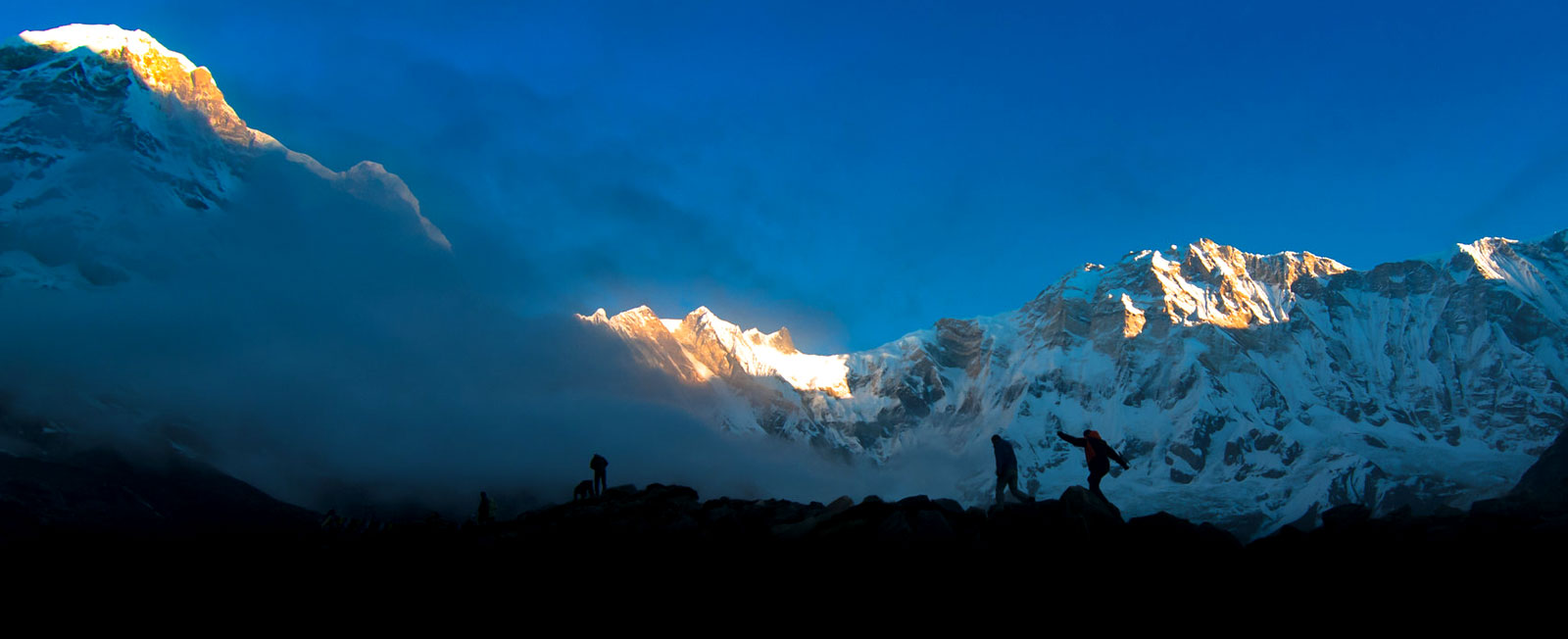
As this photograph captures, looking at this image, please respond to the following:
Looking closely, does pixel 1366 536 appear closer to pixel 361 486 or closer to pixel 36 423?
pixel 36 423

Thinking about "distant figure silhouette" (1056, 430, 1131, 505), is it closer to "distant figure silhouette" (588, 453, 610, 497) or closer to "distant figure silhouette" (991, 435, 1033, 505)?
"distant figure silhouette" (991, 435, 1033, 505)

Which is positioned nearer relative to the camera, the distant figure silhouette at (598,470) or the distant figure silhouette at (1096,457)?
the distant figure silhouette at (1096,457)

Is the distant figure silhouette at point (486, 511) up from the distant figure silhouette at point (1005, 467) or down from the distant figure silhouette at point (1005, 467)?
up

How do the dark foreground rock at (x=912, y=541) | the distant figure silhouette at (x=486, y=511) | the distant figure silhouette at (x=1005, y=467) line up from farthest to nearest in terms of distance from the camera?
1. the distant figure silhouette at (x=486, y=511)
2. the distant figure silhouette at (x=1005, y=467)
3. the dark foreground rock at (x=912, y=541)

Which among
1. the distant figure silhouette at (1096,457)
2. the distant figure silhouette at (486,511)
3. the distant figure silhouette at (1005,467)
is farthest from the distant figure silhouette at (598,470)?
the distant figure silhouette at (1096,457)

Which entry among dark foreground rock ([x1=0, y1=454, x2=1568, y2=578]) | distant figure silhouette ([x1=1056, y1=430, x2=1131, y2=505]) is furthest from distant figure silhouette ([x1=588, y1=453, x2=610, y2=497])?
distant figure silhouette ([x1=1056, y1=430, x2=1131, y2=505])

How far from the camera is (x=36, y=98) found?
18825cm

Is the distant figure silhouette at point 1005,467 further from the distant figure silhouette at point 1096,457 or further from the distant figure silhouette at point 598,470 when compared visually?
the distant figure silhouette at point 598,470

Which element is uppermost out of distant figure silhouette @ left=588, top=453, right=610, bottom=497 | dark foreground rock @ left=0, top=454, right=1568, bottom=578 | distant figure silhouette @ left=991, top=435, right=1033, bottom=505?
distant figure silhouette @ left=588, top=453, right=610, bottom=497

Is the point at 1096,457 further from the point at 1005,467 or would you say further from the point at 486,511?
the point at 486,511

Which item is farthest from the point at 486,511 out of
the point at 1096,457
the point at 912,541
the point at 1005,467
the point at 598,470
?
the point at 1096,457

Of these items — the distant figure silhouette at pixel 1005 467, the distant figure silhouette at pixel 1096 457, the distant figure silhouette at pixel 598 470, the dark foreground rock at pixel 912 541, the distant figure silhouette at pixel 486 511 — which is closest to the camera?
the dark foreground rock at pixel 912 541

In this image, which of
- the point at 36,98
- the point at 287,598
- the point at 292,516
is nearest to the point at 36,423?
the point at 292,516

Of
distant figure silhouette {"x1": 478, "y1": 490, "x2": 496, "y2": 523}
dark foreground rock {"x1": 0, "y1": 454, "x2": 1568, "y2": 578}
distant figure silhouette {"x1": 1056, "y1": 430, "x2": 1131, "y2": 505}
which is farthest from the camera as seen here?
distant figure silhouette {"x1": 478, "y1": 490, "x2": 496, "y2": 523}
